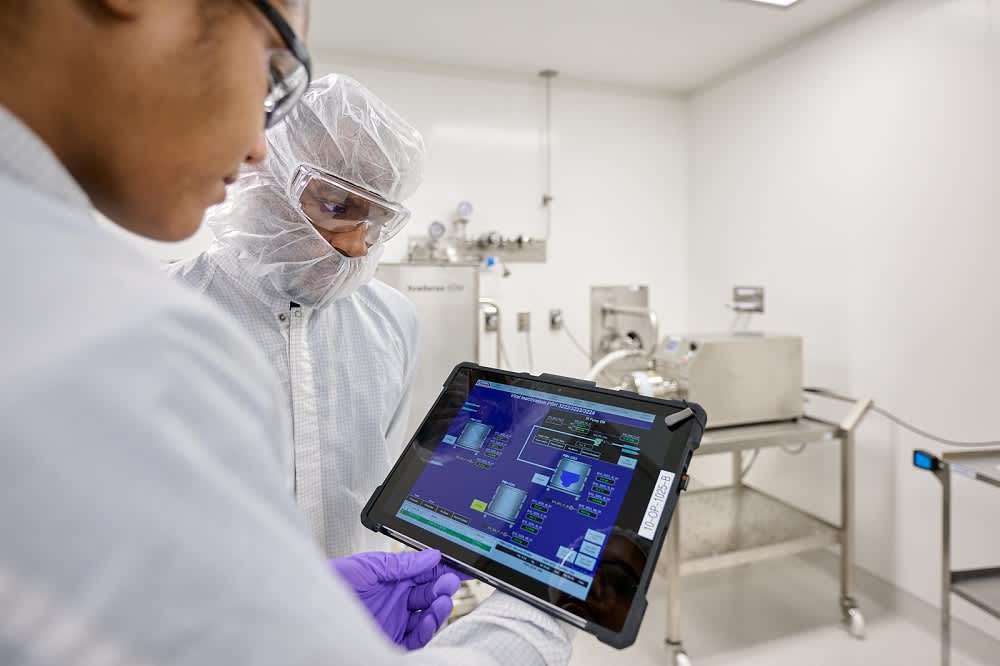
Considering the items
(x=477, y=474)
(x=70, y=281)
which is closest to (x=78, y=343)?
(x=70, y=281)

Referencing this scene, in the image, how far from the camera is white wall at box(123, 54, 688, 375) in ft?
9.45

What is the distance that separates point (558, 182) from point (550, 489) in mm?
2661

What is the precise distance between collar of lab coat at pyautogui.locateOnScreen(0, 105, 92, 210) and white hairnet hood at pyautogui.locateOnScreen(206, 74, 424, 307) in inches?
27.2

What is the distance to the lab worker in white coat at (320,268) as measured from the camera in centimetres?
100

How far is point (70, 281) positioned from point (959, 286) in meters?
2.48

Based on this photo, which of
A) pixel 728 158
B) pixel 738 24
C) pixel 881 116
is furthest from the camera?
pixel 728 158

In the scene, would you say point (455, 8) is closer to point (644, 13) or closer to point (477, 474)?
point (644, 13)

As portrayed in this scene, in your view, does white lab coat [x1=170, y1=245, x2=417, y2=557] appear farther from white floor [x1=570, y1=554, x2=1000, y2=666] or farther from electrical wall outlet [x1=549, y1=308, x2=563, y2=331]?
electrical wall outlet [x1=549, y1=308, x2=563, y2=331]

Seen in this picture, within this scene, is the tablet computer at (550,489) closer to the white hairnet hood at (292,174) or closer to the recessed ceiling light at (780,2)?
the white hairnet hood at (292,174)

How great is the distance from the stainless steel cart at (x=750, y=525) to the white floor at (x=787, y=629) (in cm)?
8

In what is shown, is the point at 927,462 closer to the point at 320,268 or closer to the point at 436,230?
the point at 320,268

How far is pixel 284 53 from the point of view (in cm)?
43

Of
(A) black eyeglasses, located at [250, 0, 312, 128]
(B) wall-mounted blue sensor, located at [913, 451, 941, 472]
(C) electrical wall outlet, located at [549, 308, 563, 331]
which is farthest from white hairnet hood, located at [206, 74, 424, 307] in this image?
(C) electrical wall outlet, located at [549, 308, 563, 331]

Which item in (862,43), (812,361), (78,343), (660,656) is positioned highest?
(862,43)
